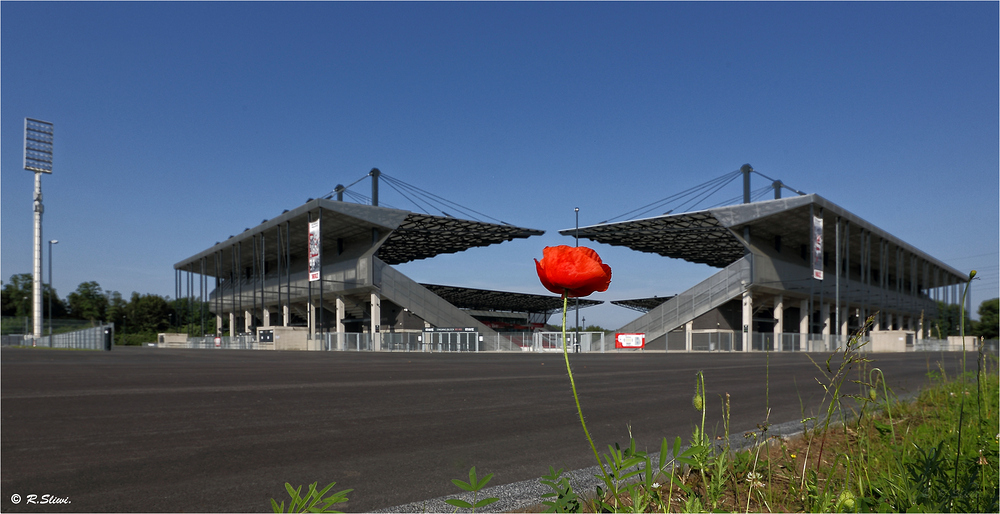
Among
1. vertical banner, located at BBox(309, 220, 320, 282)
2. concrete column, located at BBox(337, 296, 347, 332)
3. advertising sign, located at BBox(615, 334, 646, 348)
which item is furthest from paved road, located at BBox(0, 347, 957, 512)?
concrete column, located at BBox(337, 296, 347, 332)

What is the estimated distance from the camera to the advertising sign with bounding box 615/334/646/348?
53.1m

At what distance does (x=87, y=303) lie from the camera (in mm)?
93500

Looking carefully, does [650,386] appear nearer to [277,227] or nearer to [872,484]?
[872,484]

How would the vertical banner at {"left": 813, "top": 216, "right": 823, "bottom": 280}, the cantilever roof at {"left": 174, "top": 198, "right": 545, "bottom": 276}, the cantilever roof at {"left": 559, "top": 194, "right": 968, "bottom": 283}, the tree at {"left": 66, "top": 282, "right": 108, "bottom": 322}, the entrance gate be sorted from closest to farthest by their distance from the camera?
1. the vertical banner at {"left": 813, "top": 216, "right": 823, "bottom": 280}
2. the cantilever roof at {"left": 559, "top": 194, "right": 968, "bottom": 283}
3. the entrance gate
4. the cantilever roof at {"left": 174, "top": 198, "right": 545, "bottom": 276}
5. the tree at {"left": 66, "top": 282, "right": 108, "bottom": 322}

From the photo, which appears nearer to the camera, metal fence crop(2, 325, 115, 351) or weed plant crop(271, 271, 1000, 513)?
weed plant crop(271, 271, 1000, 513)

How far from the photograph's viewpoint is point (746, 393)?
10.2 m

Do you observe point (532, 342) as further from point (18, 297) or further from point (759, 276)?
point (18, 297)

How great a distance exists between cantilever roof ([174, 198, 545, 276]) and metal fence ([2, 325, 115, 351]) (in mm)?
16182

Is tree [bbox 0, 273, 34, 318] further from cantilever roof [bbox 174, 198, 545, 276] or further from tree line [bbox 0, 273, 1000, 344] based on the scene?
cantilever roof [bbox 174, 198, 545, 276]

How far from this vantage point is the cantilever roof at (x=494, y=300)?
273ft

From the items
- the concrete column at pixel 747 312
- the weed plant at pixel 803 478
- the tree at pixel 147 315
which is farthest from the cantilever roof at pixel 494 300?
the weed plant at pixel 803 478

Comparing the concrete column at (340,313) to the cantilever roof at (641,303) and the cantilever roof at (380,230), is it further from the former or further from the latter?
the cantilever roof at (641,303)

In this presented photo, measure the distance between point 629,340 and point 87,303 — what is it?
82.7m

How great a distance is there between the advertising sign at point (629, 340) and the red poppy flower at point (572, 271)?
52.5 m
